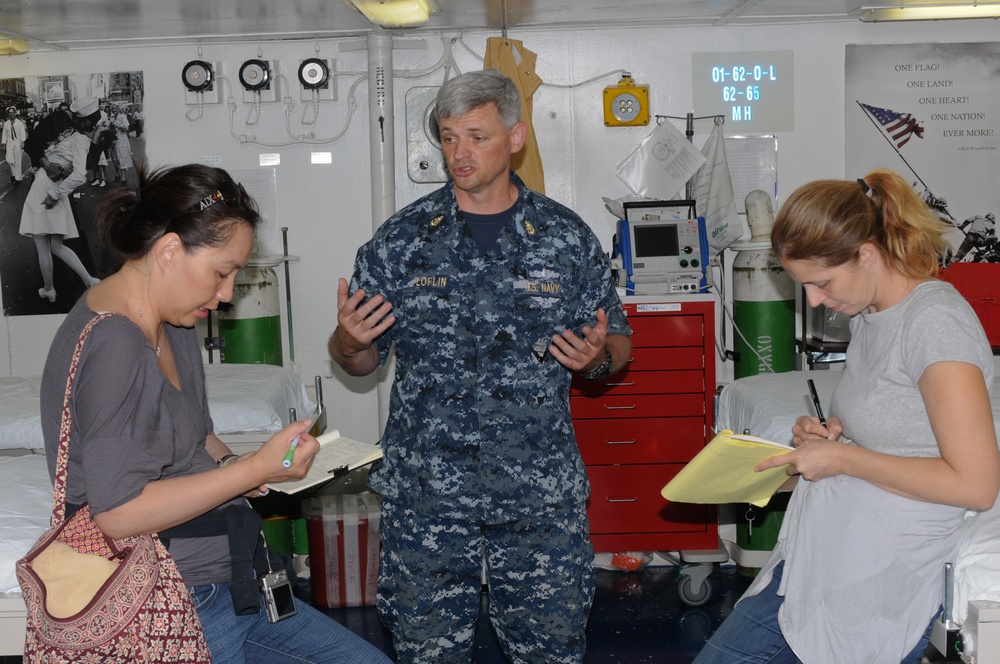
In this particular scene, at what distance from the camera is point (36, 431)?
11.1 ft

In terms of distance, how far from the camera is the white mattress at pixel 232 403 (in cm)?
338

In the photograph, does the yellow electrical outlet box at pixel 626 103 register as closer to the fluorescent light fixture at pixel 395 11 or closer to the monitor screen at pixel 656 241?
the monitor screen at pixel 656 241

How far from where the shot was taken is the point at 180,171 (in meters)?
1.64

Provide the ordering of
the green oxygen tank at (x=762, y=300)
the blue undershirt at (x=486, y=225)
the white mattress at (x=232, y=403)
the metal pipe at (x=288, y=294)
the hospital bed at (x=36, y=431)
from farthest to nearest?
the metal pipe at (x=288, y=294)
the green oxygen tank at (x=762, y=300)
the white mattress at (x=232, y=403)
the blue undershirt at (x=486, y=225)
the hospital bed at (x=36, y=431)

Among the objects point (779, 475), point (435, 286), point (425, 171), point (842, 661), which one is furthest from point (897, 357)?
point (425, 171)

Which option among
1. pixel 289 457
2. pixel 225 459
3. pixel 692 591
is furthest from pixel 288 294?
pixel 289 457

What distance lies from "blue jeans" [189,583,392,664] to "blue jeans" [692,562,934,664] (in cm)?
70

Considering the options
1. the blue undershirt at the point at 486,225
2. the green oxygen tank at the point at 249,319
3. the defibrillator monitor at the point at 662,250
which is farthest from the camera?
the green oxygen tank at the point at 249,319

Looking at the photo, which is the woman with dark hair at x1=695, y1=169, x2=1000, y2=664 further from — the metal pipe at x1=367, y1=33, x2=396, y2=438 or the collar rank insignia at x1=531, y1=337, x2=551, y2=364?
the metal pipe at x1=367, y1=33, x2=396, y2=438

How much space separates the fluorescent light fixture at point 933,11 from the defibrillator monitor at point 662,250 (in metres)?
1.32

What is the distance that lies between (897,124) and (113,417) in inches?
170

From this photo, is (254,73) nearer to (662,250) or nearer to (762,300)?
(662,250)

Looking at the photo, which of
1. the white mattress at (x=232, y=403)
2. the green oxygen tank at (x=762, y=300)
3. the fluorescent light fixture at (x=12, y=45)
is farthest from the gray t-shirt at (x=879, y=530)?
the fluorescent light fixture at (x=12, y=45)

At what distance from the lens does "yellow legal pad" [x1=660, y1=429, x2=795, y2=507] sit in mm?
1809
